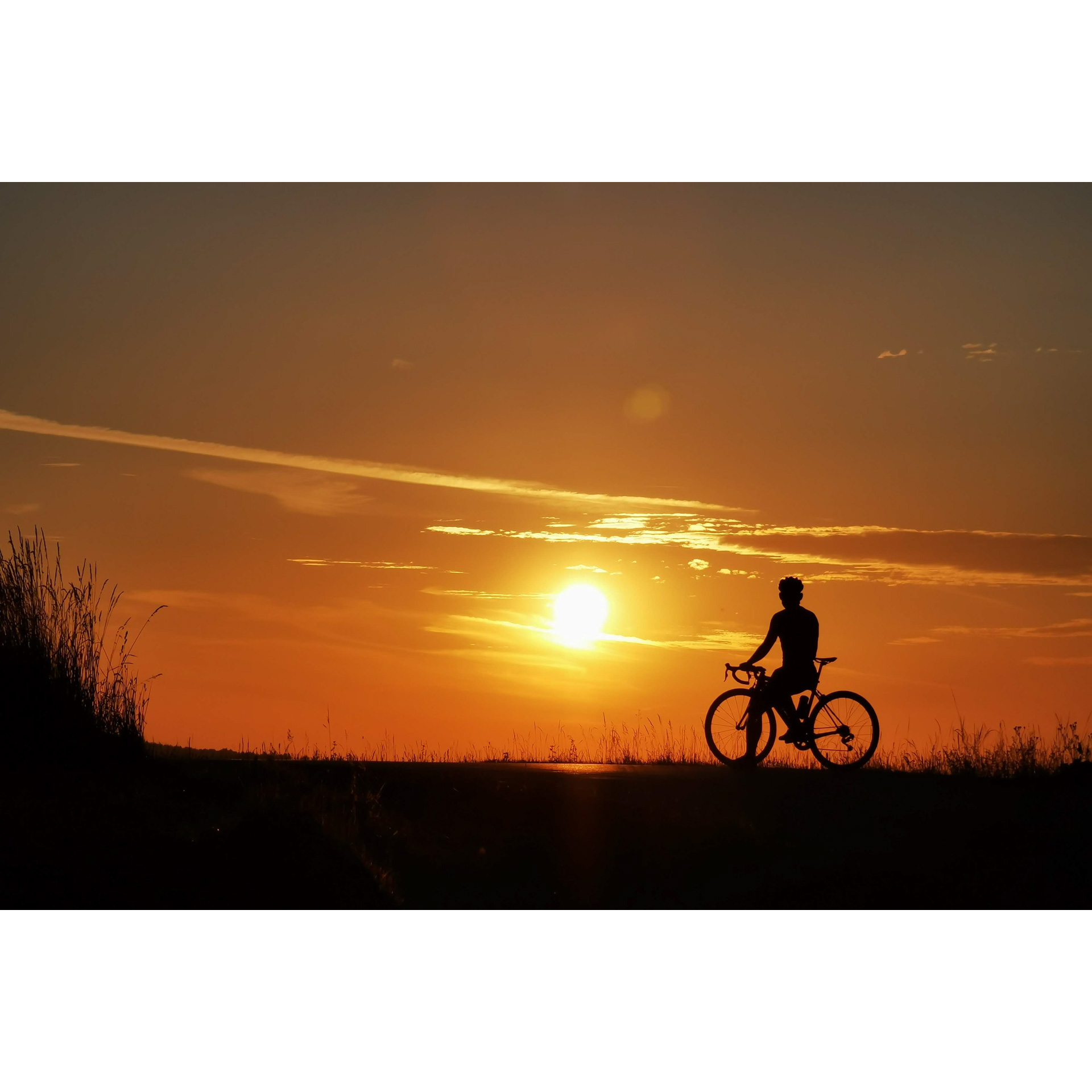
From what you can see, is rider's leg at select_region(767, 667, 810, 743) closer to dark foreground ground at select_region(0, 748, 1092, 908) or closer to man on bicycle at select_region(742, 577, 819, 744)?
man on bicycle at select_region(742, 577, 819, 744)

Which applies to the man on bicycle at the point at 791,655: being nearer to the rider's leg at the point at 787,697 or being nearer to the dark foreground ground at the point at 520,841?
the rider's leg at the point at 787,697

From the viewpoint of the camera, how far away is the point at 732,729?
699 inches

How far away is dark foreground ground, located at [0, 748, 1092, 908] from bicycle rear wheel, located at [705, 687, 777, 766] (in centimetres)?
172

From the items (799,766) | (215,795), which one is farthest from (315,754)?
(799,766)

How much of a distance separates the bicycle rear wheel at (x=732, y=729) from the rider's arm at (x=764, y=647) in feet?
1.23

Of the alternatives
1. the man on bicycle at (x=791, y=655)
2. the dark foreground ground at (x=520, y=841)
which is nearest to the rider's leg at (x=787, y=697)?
the man on bicycle at (x=791, y=655)

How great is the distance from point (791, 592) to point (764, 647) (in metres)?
0.76

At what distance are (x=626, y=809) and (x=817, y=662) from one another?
4.17 metres

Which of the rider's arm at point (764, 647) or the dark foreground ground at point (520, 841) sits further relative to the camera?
the rider's arm at point (764, 647)

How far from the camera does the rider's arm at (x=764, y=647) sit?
17.2 meters

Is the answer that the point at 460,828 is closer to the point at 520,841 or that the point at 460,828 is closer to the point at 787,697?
the point at 520,841

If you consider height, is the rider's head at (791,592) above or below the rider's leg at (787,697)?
above

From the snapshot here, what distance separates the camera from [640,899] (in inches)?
503

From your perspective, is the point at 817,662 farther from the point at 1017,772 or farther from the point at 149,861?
the point at 149,861
